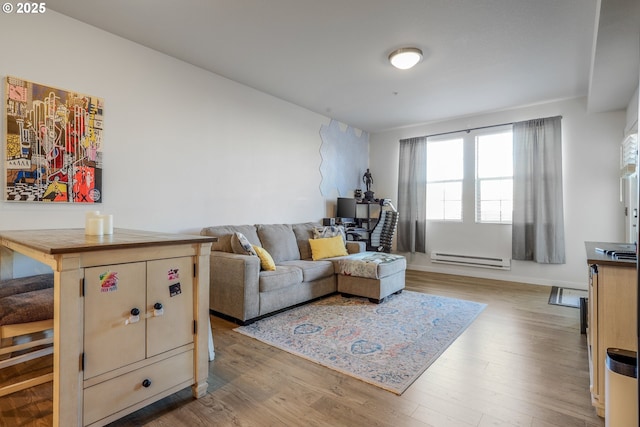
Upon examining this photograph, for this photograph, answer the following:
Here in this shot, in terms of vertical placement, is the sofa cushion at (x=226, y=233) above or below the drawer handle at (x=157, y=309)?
above

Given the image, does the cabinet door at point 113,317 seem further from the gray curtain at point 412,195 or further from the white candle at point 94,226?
the gray curtain at point 412,195

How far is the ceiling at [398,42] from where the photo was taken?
2.48 meters

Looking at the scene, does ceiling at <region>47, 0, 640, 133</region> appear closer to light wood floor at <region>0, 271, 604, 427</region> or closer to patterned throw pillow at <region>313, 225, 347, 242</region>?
patterned throw pillow at <region>313, 225, 347, 242</region>

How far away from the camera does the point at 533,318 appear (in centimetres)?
322

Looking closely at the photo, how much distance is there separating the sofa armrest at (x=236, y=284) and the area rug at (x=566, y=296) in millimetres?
3456

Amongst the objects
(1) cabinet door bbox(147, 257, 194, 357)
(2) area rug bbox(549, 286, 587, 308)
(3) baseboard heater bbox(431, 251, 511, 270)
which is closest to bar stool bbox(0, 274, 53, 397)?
(1) cabinet door bbox(147, 257, 194, 357)

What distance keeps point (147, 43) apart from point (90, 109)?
875 mm

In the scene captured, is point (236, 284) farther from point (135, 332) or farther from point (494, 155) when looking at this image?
point (494, 155)

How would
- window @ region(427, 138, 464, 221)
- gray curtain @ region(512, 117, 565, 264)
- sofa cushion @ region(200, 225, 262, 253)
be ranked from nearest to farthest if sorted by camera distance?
sofa cushion @ region(200, 225, 262, 253)
gray curtain @ region(512, 117, 565, 264)
window @ region(427, 138, 464, 221)

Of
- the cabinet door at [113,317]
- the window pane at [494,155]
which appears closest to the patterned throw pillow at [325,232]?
the window pane at [494,155]

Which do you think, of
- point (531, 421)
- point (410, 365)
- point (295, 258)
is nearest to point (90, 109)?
point (295, 258)

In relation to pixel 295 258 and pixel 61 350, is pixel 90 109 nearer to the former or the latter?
pixel 61 350

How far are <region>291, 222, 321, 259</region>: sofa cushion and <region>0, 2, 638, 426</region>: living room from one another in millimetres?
315

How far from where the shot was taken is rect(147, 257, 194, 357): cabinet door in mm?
1610
